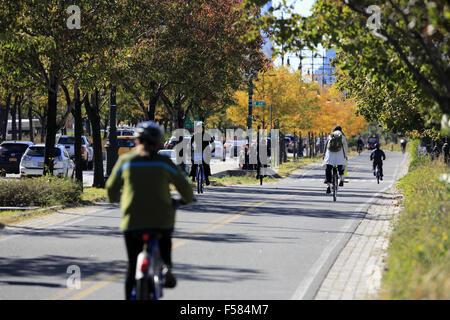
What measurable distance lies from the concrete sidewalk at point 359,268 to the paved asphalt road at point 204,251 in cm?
17

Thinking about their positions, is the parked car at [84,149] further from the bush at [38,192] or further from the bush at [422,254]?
the bush at [422,254]

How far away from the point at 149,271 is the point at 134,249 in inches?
13.1

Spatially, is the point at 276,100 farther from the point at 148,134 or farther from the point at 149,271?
the point at 149,271

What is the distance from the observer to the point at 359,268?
10.8 m

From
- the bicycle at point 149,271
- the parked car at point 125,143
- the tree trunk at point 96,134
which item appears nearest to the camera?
the bicycle at point 149,271

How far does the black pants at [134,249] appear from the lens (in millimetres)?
6736

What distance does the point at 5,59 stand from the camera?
759 inches

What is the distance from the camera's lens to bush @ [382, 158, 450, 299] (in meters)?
7.23

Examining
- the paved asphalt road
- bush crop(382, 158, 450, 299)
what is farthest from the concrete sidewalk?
bush crop(382, 158, 450, 299)

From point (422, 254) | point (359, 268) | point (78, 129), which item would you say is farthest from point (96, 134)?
point (422, 254)

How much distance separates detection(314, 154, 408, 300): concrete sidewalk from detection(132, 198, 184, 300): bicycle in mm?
2510

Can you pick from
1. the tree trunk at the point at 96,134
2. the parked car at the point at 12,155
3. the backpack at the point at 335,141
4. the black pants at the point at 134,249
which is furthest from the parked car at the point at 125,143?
the black pants at the point at 134,249
